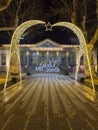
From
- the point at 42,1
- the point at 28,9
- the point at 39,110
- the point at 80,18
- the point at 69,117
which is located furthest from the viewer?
the point at 42,1

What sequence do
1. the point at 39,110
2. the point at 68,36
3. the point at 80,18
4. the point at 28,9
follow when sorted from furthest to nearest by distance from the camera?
1. the point at 68,36
2. the point at 28,9
3. the point at 80,18
4. the point at 39,110

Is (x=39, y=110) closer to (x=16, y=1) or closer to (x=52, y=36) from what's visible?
(x=16, y=1)

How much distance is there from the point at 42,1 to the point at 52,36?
22.4m

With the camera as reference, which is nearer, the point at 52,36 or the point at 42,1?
the point at 42,1

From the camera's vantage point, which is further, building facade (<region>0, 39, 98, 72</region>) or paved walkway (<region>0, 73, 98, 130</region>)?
building facade (<region>0, 39, 98, 72</region>)

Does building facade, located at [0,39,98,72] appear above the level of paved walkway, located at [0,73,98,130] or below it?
above

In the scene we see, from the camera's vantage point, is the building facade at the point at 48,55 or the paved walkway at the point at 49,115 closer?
the paved walkway at the point at 49,115

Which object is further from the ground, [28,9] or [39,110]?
[28,9]

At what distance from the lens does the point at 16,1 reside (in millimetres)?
52781

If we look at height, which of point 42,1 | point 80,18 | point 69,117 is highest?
point 42,1

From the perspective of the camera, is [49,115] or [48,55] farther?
[48,55]

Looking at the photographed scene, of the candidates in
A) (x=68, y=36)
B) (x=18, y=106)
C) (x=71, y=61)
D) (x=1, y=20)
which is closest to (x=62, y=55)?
(x=71, y=61)

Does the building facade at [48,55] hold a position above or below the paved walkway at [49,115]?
above

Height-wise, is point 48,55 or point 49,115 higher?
point 48,55
